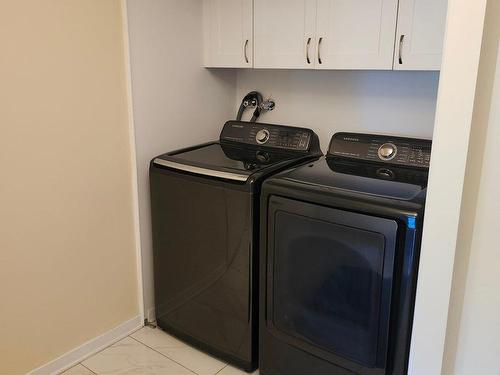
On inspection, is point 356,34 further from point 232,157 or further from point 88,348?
point 88,348

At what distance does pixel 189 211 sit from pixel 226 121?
0.80 m

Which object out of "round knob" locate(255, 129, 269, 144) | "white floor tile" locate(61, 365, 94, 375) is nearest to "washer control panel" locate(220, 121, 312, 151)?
"round knob" locate(255, 129, 269, 144)

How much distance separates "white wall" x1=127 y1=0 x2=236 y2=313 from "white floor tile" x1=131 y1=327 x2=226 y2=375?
158 mm

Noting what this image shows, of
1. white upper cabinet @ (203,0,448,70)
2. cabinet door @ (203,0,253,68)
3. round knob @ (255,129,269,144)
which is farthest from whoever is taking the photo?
round knob @ (255,129,269,144)

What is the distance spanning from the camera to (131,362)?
208cm

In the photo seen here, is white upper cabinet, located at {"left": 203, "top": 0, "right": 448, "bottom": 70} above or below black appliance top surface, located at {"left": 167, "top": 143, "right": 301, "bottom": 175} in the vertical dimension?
above

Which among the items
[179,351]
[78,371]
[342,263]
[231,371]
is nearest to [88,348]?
[78,371]

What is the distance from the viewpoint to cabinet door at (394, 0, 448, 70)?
165 centimetres

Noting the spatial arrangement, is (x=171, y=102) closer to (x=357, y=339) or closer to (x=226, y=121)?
(x=226, y=121)

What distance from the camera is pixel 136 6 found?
202cm

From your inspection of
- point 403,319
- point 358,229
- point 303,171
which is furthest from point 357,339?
point 303,171

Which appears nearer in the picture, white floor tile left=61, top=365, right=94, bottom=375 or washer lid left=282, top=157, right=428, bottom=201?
washer lid left=282, top=157, right=428, bottom=201

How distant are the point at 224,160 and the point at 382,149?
0.75m

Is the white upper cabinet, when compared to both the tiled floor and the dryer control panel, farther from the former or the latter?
the tiled floor
